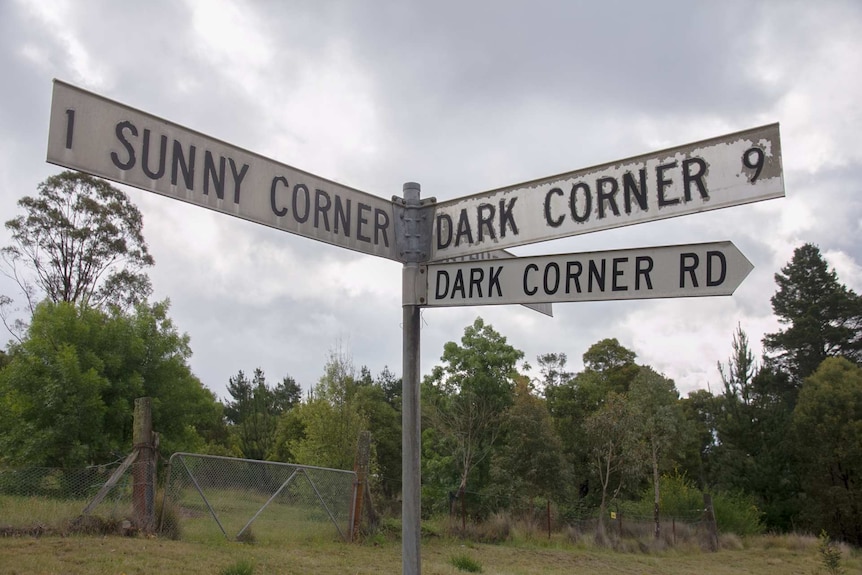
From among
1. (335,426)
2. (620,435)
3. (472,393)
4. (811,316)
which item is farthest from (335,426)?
(811,316)

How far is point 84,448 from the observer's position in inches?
789

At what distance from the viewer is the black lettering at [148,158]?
2949 millimetres

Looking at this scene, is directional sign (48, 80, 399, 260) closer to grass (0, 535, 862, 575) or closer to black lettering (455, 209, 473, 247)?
black lettering (455, 209, 473, 247)

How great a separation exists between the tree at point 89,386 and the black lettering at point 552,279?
19.7m

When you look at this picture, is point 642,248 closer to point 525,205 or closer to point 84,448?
point 525,205

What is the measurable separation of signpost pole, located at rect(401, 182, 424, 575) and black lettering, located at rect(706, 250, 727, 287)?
135cm

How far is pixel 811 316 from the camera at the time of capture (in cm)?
4388

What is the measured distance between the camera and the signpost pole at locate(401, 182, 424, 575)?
332cm

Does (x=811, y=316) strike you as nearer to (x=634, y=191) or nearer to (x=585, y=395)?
(x=585, y=395)

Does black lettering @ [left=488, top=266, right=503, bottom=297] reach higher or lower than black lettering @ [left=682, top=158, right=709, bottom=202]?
lower

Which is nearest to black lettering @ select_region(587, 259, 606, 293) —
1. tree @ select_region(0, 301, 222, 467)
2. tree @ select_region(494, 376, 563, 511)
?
tree @ select_region(0, 301, 222, 467)

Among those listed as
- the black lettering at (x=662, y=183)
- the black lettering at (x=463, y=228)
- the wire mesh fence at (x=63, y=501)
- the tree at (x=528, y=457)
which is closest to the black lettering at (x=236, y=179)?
the black lettering at (x=463, y=228)

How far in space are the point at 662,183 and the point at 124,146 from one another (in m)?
2.30

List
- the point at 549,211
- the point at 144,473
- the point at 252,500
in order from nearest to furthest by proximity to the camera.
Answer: the point at 549,211
the point at 144,473
the point at 252,500
